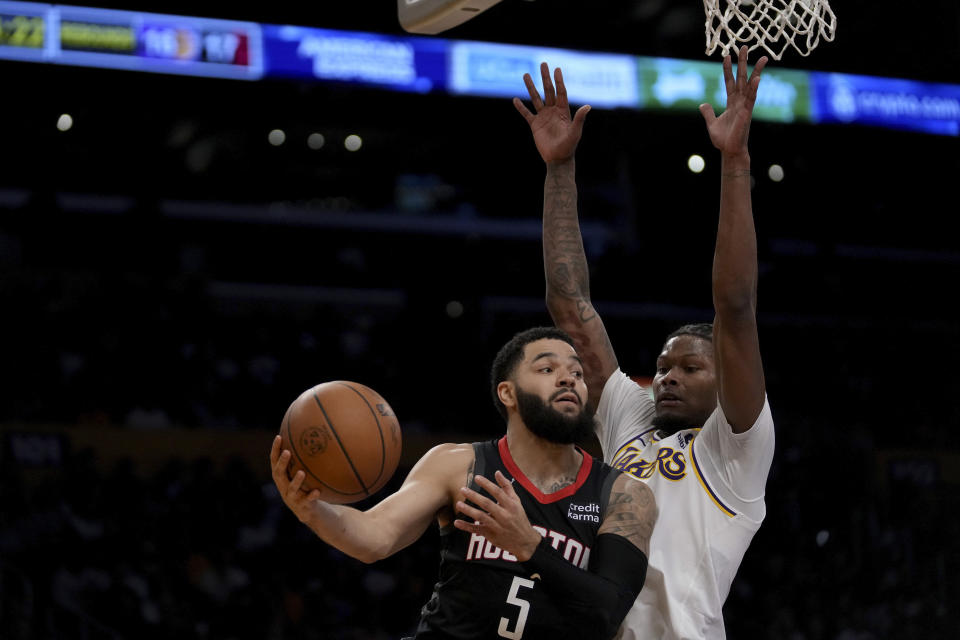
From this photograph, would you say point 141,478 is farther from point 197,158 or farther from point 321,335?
point 197,158

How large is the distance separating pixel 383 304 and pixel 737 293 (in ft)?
39.7

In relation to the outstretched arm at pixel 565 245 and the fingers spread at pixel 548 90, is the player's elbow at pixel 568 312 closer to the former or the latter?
the outstretched arm at pixel 565 245

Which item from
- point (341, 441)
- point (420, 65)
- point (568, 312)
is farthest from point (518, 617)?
point (420, 65)

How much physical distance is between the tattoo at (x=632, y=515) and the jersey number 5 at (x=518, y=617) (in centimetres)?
29

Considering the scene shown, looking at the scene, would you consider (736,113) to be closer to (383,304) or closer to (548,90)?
(548,90)

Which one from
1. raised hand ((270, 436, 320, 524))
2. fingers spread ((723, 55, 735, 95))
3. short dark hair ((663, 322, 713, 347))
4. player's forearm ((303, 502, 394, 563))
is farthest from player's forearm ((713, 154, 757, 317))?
raised hand ((270, 436, 320, 524))

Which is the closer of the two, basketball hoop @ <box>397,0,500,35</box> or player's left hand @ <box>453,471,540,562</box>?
player's left hand @ <box>453,471,540,562</box>

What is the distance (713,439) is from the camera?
3457mm

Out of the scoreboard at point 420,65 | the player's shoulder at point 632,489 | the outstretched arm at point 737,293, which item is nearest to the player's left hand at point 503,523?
the player's shoulder at point 632,489

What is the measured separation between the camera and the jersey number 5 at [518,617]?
301cm

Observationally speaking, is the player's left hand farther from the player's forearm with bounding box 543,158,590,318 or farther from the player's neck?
the player's forearm with bounding box 543,158,590,318

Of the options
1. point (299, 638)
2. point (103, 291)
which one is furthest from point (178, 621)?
point (103, 291)

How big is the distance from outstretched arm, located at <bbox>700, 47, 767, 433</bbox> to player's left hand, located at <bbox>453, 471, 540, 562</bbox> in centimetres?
78

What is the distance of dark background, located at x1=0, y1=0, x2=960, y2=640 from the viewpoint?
9.20m
